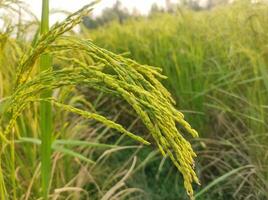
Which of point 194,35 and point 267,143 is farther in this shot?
point 194,35

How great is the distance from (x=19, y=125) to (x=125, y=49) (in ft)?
Result: 6.53

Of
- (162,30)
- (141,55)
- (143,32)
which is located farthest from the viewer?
(143,32)

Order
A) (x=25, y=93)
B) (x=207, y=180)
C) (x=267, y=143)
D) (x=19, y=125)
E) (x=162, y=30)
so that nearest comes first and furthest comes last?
1. (x=25, y=93)
2. (x=19, y=125)
3. (x=267, y=143)
4. (x=207, y=180)
5. (x=162, y=30)

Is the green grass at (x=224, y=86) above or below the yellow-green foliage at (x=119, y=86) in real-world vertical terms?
below

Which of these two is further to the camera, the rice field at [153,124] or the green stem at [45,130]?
the rice field at [153,124]

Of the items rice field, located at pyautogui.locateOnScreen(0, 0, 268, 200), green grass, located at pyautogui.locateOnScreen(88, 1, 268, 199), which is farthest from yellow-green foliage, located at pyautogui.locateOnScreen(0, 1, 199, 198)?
green grass, located at pyautogui.locateOnScreen(88, 1, 268, 199)

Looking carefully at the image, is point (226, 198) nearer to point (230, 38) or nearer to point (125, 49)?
point (230, 38)

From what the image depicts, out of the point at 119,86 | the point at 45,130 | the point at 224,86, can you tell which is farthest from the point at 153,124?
the point at 224,86

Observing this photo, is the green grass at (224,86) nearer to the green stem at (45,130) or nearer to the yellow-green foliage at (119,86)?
the green stem at (45,130)

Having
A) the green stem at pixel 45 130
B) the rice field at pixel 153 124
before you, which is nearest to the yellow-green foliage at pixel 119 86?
the rice field at pixel 153 124

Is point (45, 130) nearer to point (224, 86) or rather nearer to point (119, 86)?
point (119, 86)

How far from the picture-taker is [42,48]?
75 cm

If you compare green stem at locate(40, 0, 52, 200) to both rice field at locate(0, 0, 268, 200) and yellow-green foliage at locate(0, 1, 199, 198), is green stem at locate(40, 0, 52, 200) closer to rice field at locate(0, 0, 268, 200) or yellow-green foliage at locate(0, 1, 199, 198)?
rice field at locate(0, 0, 268, 200)

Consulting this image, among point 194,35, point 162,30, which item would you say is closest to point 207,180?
point 194,35
